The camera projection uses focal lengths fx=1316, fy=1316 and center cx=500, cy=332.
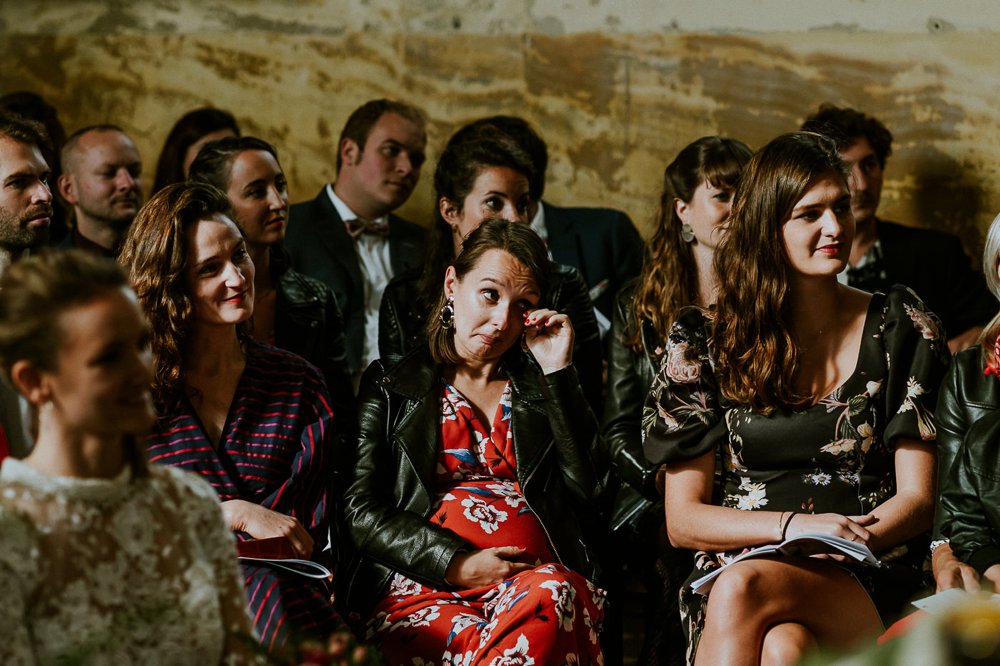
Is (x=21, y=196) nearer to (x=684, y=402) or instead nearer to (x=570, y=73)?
(x=684, y=402)

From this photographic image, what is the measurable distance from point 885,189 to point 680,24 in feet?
3.32

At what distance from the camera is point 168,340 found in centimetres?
310

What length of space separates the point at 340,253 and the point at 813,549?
7.84 feet

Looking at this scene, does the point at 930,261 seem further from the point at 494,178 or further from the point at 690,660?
the point at 690,660

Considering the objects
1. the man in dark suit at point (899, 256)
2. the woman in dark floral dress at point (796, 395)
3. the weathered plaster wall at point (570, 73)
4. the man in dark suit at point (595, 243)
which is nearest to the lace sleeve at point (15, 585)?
the woman in dark floral dress at point (796, 395)

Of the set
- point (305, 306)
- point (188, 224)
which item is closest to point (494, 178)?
point (305, 306)

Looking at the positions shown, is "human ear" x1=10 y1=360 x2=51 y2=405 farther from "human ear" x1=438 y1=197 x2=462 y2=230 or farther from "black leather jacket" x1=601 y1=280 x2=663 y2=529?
"human ear" x1=438 y1=197 x2=462 y2=230

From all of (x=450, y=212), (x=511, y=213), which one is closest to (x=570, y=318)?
(x=511, y=213)

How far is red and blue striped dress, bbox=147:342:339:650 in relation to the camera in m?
2.90

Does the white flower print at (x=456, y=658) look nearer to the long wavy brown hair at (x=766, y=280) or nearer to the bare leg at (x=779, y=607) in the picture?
the bare leg at (x=779, y=607)

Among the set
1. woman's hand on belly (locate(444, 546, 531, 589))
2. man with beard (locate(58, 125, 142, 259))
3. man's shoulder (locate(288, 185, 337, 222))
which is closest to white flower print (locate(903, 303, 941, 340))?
woman's hand on belly (locate(444, 546, 531, 589))

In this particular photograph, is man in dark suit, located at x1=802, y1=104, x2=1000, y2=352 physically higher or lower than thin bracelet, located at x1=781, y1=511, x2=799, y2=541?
higher

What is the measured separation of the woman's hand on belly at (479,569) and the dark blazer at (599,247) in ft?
5.48

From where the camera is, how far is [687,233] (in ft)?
12.8
